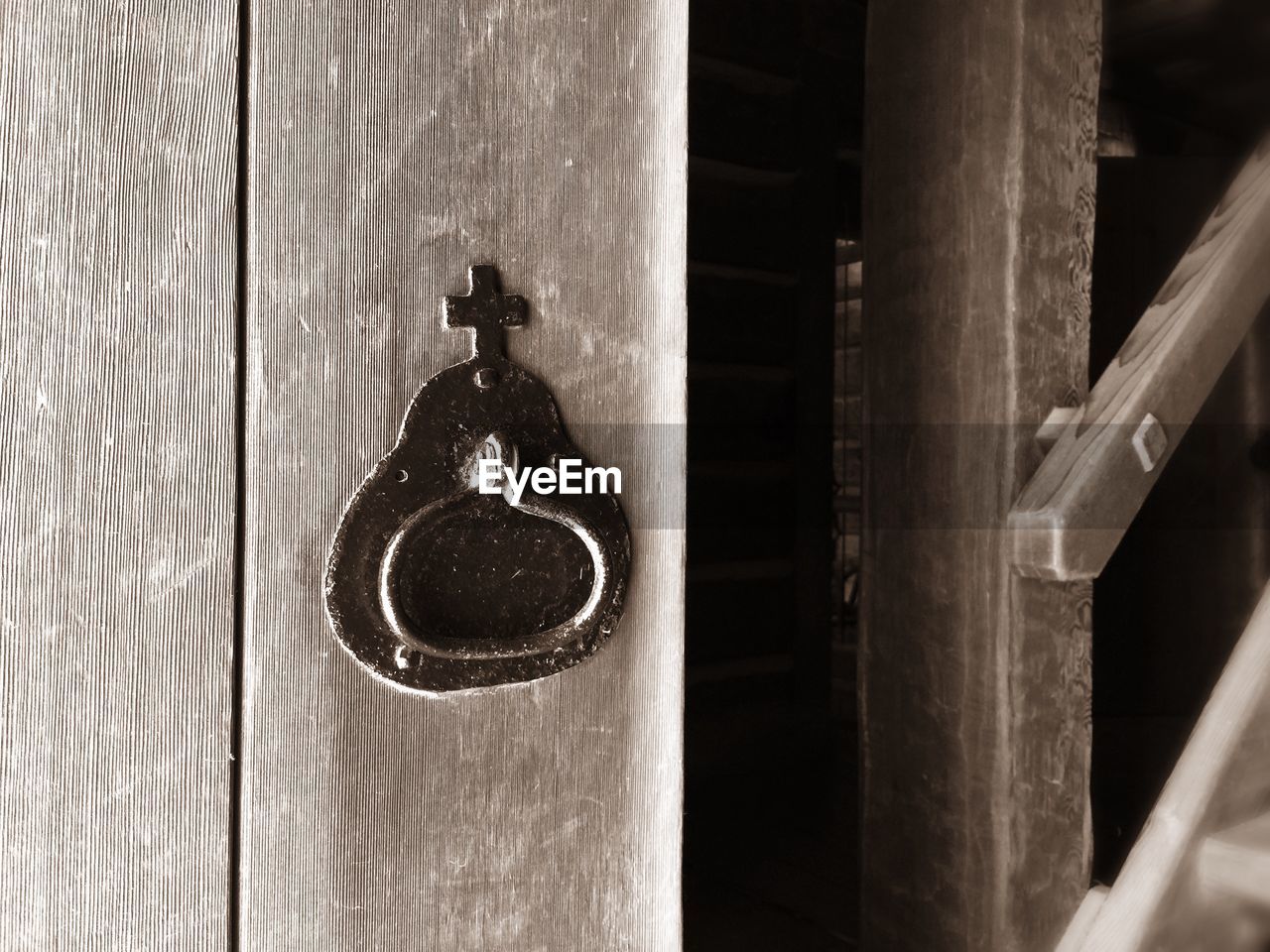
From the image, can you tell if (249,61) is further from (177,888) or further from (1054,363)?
(1054,363)

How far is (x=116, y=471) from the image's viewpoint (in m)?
0.59

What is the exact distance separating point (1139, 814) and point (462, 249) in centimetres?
218

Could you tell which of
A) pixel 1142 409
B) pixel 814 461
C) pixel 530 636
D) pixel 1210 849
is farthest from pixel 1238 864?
pixel 814 461

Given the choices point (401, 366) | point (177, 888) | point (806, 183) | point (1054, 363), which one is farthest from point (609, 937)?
point (806, 183)

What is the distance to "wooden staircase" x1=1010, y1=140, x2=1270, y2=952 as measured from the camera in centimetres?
96

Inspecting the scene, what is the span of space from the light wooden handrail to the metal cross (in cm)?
62

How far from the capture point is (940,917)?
3.71ft

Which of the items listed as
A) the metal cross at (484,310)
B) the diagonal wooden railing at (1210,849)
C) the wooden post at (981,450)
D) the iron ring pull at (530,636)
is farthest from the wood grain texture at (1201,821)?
the metal cross at (484,310)

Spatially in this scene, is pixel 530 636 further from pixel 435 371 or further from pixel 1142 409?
pixel 1142 409

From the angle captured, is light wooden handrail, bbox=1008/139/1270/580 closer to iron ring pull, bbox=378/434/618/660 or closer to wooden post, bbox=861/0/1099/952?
wooden post, bbox=861/0/1099/952

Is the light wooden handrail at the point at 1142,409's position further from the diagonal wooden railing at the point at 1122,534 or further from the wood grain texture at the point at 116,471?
the wood grain texture at the point at 116,471

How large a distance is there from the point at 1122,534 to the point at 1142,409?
0.43ft

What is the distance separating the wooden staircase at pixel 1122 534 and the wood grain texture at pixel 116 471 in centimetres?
80

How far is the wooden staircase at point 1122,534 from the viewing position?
0.96 m
